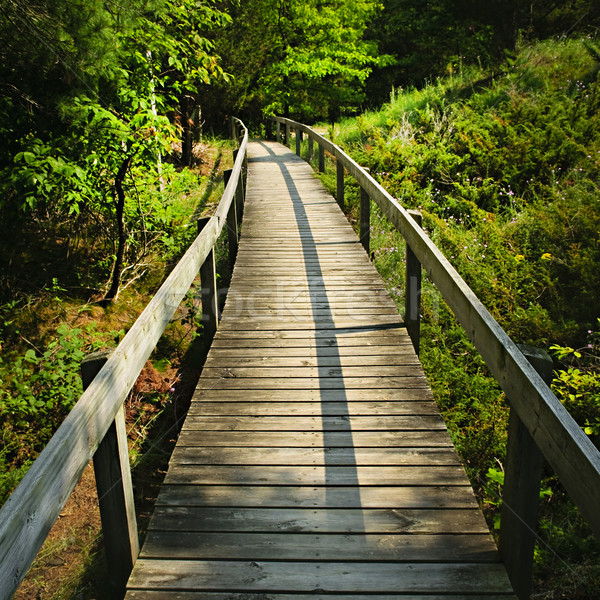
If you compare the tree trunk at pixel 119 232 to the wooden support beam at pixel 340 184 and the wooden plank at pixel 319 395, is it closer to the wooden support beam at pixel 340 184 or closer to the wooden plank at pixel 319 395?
the wooden support beam at pixel 340 184

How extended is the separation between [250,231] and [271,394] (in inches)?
199

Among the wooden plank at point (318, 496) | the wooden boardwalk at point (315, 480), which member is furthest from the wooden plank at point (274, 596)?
the wooden plank at point (318, 496)

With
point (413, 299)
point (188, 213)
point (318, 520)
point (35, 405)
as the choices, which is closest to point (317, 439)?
point (318, 520)

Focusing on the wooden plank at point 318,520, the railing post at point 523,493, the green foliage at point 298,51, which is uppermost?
the green foliage at point 298,51

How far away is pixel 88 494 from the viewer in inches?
201

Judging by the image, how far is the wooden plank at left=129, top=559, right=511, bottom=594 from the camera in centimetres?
233

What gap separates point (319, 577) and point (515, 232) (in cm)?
642

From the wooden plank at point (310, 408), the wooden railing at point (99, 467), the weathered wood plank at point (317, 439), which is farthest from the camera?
the wooden plank at point (310, 408)

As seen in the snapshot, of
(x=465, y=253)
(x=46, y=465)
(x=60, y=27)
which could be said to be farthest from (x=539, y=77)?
(x=46, y=465)

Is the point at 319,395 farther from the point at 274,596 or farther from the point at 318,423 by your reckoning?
the point at 274,596

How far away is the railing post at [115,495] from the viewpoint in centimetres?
234

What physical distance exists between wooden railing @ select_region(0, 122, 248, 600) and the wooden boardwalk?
0.24 meters

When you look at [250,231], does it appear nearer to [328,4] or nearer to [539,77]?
[539,77]

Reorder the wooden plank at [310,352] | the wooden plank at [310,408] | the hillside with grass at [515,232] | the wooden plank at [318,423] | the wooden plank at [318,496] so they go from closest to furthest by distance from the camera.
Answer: the wooden plank at [318,496]
the wooden plank at [318,423]
the wooden plank at [310,408]
the hillside with grass at [515,232]
the wooden plank at [310,352]
